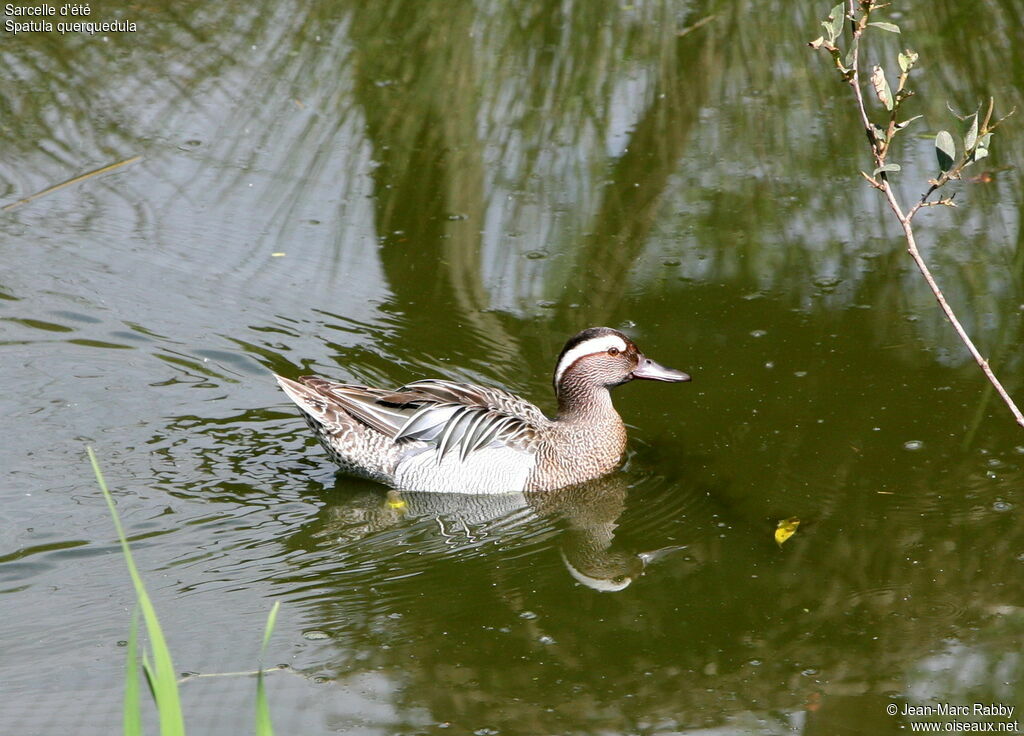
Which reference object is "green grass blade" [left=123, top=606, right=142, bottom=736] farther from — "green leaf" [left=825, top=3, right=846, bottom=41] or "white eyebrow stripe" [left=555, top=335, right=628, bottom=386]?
"white eyebrow stripe" [left=555, top=335, right=628, bottom=386]

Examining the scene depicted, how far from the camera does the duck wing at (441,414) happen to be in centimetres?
710

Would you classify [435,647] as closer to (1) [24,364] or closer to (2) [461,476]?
(2) [461,476]

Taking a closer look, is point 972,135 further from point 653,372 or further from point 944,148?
point 653,372

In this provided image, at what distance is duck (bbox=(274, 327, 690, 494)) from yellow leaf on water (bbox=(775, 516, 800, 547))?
1.10 metres

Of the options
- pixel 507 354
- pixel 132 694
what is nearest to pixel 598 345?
pixel 507 354

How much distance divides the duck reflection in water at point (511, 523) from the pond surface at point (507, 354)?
3 centimetres

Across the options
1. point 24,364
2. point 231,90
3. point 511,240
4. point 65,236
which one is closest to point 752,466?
point 511,240

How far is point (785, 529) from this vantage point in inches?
250

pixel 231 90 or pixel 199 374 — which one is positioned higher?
pixel 231 90

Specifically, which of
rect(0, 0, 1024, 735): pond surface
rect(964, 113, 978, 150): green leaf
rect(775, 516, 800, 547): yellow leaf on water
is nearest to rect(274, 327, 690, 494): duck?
rect(0, 0, 1024, 735): pond surface

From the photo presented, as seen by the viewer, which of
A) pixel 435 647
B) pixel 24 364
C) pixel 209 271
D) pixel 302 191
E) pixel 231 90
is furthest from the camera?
pixel 231 90

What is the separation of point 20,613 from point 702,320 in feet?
14.3

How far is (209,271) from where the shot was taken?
8773mm

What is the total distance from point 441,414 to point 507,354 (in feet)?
3.49
